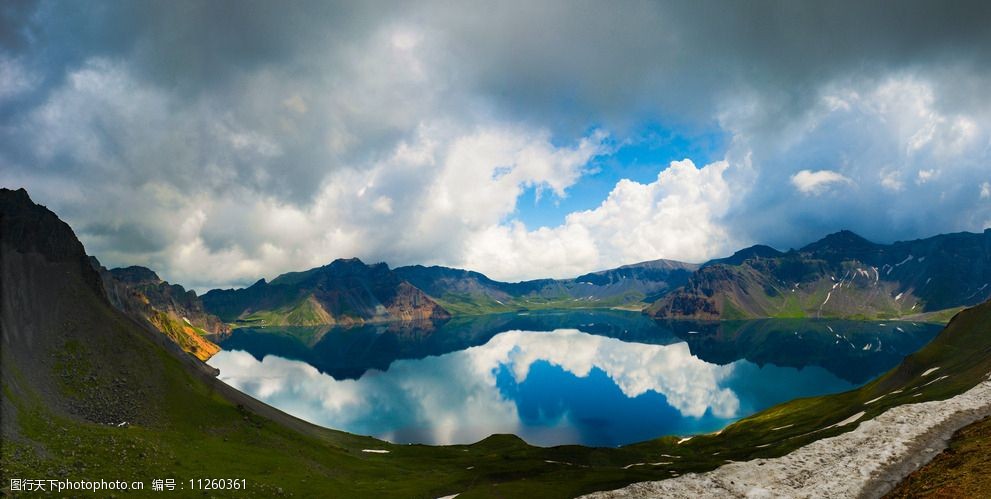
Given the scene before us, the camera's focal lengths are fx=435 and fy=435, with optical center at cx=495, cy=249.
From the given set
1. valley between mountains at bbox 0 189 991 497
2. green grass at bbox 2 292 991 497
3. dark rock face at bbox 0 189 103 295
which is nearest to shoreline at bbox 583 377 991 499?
valley between mountains at bbox 0 189 991 497

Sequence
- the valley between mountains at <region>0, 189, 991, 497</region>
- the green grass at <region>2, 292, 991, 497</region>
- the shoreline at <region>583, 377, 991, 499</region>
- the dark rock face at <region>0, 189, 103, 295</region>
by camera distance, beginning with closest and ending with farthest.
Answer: the shoreline at <region>583, 377, 991, 499</region> → the green grass at <region>2, 292, 991, 497</region> → the valley between mountains at <region>0, 189, 991, 497</region> → the dark rock face at <region>0, 189, 103, 295</region>

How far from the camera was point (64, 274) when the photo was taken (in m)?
94.4

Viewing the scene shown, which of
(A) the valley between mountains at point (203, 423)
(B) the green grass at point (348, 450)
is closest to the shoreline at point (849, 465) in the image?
(A) the valley between mountains at point (203, 423)

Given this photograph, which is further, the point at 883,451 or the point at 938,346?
the point at 938,346

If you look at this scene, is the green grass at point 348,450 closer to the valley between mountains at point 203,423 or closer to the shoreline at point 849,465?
the valley between mountains at point 203,423

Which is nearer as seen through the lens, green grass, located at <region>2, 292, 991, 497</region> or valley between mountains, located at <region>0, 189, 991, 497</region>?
green grass, located at <region>2, 292, 991, 497</region>

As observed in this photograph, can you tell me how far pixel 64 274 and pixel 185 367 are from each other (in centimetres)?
3372

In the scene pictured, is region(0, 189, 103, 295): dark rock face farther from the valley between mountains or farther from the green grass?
the green grass

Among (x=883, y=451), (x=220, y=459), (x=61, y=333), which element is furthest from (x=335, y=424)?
(x=883, y=451)

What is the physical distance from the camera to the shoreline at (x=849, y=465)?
144 ft

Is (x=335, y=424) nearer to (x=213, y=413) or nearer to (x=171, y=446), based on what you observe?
(x=213, y=413)

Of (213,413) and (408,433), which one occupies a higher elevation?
(213,413)

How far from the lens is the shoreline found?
4381 cm

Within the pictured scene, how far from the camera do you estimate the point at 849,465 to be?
47031mm
